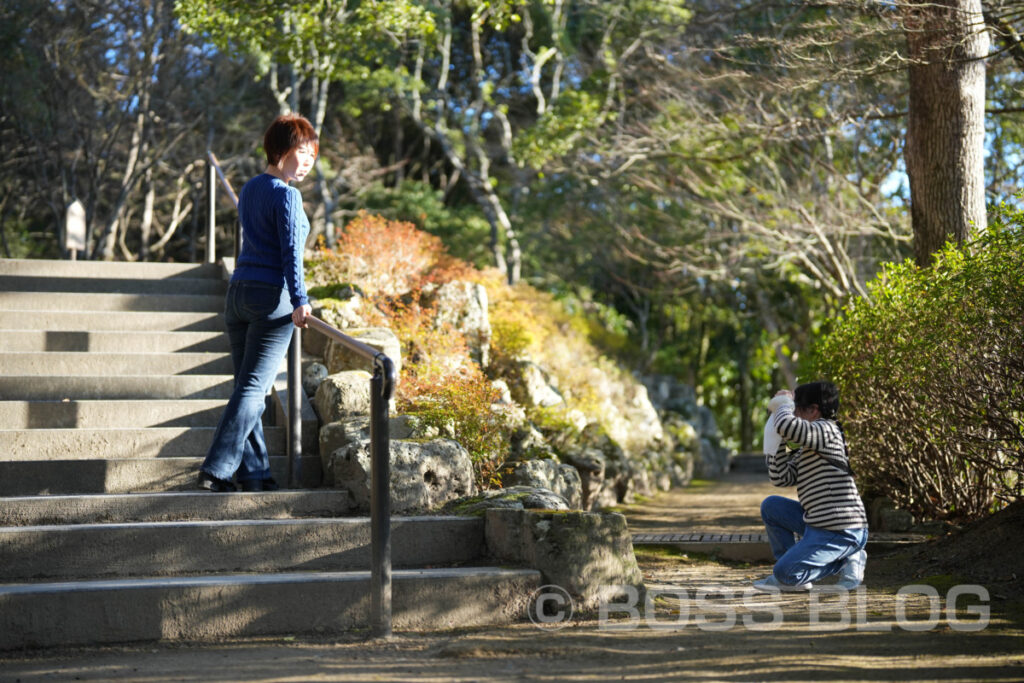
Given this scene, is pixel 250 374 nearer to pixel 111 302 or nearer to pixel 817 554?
pixel 817 554

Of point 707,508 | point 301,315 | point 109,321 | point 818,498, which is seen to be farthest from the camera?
point 707,508

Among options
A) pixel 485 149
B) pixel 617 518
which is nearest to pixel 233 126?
pixel 485 149

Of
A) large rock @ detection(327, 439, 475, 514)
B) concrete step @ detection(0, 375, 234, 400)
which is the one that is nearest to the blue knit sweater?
large rock @ detection(327, 439, 475, 514)

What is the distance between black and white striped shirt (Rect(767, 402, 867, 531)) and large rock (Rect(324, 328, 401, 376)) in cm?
282

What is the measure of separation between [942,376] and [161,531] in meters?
4.31

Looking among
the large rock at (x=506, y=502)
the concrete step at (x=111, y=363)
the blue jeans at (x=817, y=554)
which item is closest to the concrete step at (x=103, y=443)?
the concrete step at (x=111, y=363)

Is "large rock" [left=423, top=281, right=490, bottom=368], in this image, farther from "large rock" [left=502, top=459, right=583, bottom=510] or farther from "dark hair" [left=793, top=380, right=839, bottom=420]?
"dark hair" [left=793, top=380, right=839, bottom=420]

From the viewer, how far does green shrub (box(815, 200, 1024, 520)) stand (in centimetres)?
506

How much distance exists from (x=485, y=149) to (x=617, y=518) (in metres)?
15.3

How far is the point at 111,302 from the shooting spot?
7172 millimetres

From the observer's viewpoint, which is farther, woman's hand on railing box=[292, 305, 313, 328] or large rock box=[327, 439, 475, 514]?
large rock box=[327, 439, 475, 514]

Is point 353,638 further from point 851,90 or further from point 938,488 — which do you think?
point 851,90

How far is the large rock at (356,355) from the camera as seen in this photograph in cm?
649

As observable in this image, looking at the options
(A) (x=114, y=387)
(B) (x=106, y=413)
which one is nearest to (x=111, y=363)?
(A) (x=114, y=387)
